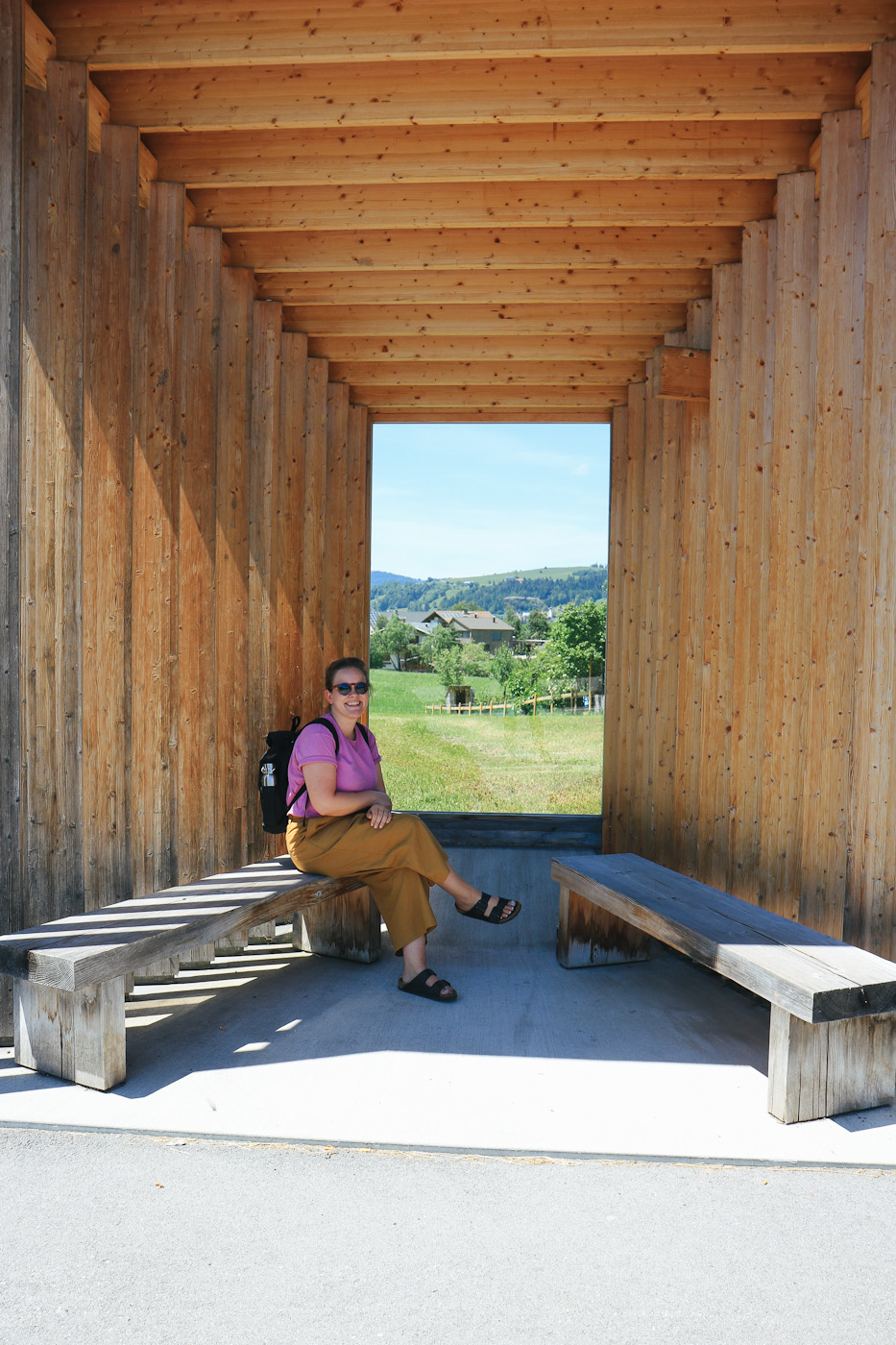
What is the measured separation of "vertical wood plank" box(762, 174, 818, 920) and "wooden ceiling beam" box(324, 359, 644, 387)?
2.85 m

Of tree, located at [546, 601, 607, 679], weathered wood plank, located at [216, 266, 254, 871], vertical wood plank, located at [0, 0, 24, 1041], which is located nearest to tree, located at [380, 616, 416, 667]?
tree, located at [546, 601, 607, 679]

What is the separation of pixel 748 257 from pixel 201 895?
413 cm

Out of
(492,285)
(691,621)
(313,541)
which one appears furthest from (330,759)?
(492,285)

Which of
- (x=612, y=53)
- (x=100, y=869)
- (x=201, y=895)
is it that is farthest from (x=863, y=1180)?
(x=612, y=53)

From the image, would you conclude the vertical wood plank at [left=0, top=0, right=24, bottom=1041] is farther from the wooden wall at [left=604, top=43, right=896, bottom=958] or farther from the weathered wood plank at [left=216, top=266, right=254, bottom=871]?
the wooden wall at [left=604, top=43, right=896, bottom=958]

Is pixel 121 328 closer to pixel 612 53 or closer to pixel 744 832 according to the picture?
pixel 612 53

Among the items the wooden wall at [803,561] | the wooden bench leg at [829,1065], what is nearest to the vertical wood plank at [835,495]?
the wooden wall at [803,561]

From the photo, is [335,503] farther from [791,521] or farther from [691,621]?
[791,521]

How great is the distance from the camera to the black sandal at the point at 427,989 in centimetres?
432

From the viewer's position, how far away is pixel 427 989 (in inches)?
171

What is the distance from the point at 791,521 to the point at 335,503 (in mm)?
4018

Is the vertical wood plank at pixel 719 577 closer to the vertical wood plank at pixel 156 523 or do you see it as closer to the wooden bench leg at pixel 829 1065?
the wooden bench leg at pixel 829 1065

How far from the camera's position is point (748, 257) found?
489 centimetres

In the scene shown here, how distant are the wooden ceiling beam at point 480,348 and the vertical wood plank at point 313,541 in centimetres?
21
